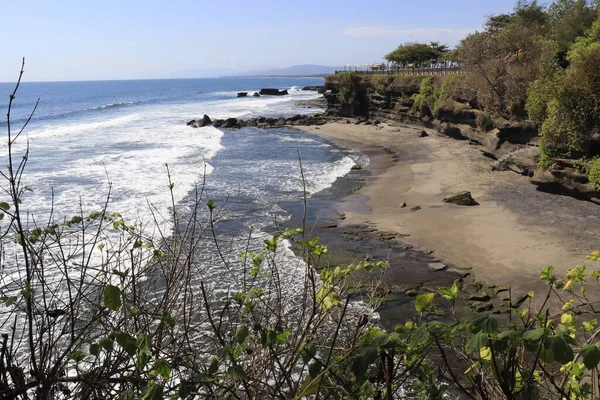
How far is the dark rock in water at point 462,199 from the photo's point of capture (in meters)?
17.1

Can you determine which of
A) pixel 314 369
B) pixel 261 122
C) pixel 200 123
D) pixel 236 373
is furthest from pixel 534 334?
pixel 200 123

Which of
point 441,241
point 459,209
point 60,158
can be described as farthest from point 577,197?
point 60,158

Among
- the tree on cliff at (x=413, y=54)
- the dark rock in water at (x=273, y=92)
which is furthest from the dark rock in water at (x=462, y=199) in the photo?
the dark rock in water at (x=273, y=92)

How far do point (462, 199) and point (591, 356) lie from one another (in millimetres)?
16333

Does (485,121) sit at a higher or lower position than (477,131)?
higher

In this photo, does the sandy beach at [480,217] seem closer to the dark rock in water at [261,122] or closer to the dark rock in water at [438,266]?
the dark rock in water at [438,266]

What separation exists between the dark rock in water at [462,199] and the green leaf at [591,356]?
636 inches

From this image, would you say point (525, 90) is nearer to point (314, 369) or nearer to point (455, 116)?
point (455, 116)

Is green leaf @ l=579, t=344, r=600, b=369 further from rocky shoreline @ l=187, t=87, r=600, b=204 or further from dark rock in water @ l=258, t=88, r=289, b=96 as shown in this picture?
dark rock in water @ l=258, t=88, r=289, b=96

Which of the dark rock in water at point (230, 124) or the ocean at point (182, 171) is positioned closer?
the ocean at point (182, 171)

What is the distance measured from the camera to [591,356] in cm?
166

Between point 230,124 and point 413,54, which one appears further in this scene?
point 413,54

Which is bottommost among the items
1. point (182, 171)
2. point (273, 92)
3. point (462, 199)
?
point (462, 199)

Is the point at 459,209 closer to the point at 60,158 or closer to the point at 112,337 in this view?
the point at 112,337
